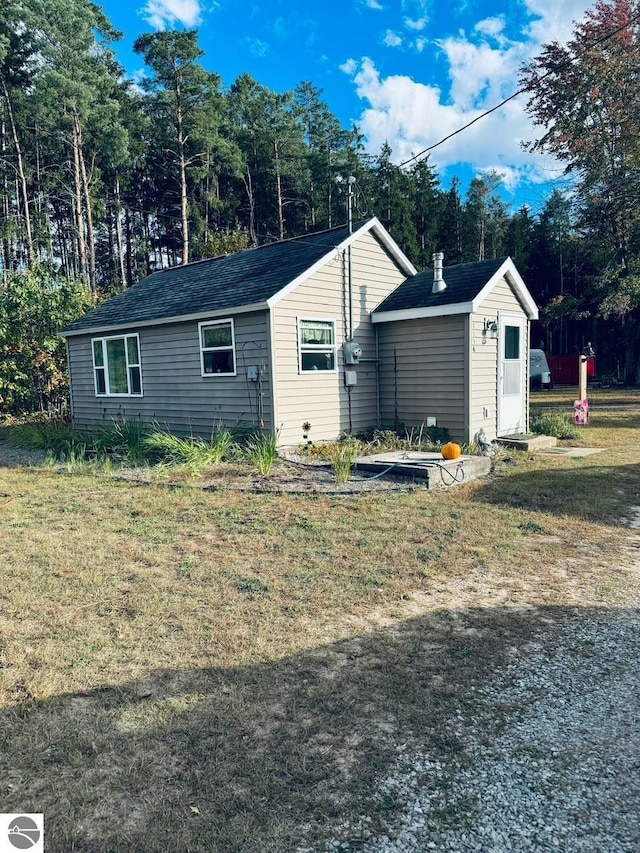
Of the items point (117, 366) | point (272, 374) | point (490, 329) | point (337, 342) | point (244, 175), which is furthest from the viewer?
point (244, 175)

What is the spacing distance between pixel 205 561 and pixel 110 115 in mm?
27646

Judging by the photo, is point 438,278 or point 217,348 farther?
point 438,278

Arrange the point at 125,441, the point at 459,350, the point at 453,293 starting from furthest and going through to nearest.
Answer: the point at 125,441 → the point at 453,293 → the point at 459,350

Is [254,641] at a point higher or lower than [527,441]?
lower

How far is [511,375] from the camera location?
37.2 ft

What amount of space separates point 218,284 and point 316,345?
9.01ft

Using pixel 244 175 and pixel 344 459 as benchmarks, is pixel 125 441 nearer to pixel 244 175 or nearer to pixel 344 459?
pixel 344 459

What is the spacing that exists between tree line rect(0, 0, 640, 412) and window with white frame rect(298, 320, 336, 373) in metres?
9.29

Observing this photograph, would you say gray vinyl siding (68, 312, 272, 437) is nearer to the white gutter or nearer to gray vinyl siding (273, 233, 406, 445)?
the white gutter

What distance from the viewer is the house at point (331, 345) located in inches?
395

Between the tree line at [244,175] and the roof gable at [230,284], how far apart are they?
12.9ft

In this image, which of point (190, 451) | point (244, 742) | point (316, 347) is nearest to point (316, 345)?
point (316, 347)

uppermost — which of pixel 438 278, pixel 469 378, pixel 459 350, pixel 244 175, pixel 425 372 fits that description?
pixel 244 175

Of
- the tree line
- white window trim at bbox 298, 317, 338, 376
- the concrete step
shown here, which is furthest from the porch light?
the tree line
